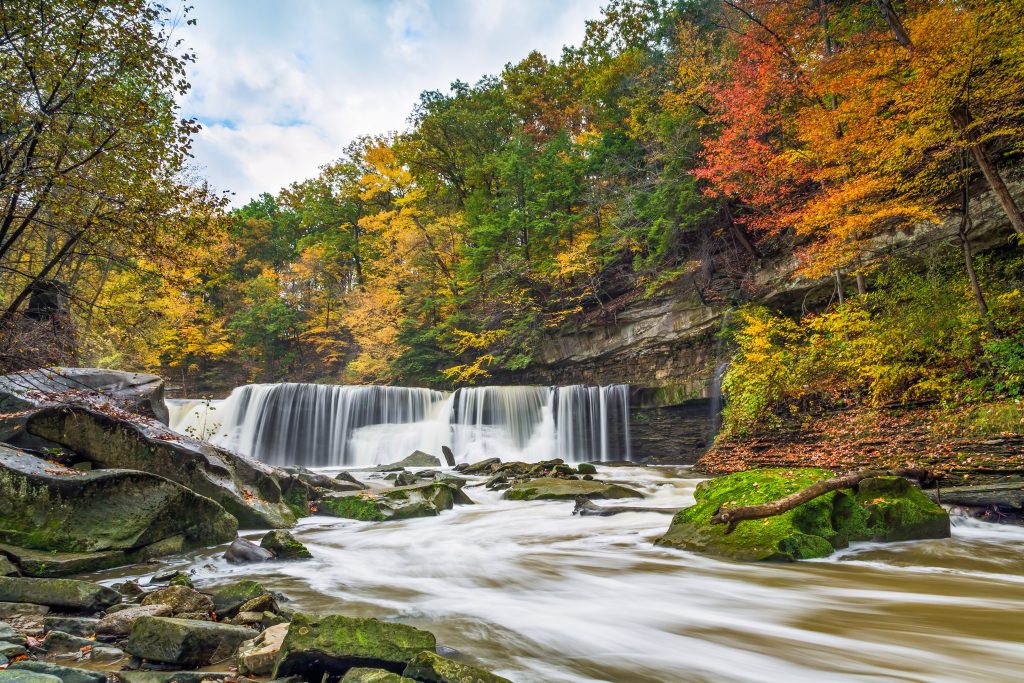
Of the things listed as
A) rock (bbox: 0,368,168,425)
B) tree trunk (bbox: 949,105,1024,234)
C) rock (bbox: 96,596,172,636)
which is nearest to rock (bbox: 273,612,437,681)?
rock (bbox: 96,596,172,636)

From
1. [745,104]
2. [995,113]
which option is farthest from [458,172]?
[995,113]

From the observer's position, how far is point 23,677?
1862mm

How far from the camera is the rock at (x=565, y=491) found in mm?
9578

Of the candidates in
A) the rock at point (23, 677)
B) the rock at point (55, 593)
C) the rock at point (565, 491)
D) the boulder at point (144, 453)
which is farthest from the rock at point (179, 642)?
the rock at point (565, 491)

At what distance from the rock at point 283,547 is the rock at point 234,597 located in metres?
2.06

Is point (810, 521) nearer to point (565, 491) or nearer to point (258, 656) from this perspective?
point (565, 491)

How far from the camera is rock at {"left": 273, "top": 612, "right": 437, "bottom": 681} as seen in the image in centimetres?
243

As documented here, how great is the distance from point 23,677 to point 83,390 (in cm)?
1098

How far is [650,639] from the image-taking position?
3805mm

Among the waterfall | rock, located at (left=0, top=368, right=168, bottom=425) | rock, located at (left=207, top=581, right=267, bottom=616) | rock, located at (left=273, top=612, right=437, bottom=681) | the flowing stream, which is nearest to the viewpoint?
rock, located at (left=273, top=612, right=437, bottom=681)

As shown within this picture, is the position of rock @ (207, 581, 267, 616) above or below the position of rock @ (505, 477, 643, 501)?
above

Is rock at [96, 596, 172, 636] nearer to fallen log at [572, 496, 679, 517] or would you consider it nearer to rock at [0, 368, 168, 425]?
fallen log at [572, 496, 679, 517]

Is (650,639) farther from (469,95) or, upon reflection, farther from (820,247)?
(469,95)

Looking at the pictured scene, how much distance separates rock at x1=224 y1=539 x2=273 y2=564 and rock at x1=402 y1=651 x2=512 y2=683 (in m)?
3.91
